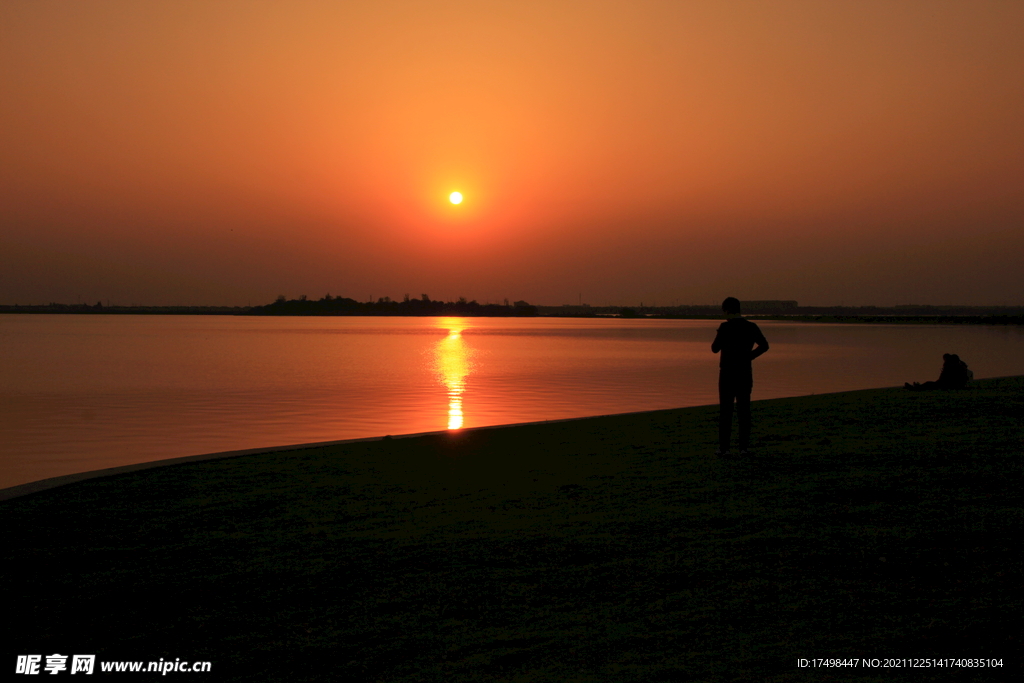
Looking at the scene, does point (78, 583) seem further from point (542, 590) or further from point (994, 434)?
point (994, 434)

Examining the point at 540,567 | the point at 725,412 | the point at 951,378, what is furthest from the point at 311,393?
the point at 540,567

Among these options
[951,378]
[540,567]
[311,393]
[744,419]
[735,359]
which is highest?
[735,359]

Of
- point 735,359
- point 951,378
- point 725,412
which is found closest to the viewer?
point 735,359

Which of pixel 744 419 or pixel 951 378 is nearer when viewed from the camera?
pixel 744 419

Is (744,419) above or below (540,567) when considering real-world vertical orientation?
above

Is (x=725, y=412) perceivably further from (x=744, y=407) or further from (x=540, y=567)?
(x=540, y=567)

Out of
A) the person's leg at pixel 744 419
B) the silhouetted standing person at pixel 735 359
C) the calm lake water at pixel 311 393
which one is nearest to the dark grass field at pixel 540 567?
the person's leg at pixel 744 419

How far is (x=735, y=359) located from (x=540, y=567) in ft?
19.6

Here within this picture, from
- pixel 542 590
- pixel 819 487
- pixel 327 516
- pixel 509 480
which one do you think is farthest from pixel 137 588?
pixel 819 487

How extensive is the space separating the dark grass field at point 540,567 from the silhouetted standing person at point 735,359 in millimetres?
705

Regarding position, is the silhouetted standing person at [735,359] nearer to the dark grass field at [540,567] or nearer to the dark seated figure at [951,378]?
the dark grass field at [540,567]

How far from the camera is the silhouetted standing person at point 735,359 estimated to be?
12039mm

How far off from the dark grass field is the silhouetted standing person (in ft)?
2.31

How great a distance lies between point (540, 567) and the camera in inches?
285
